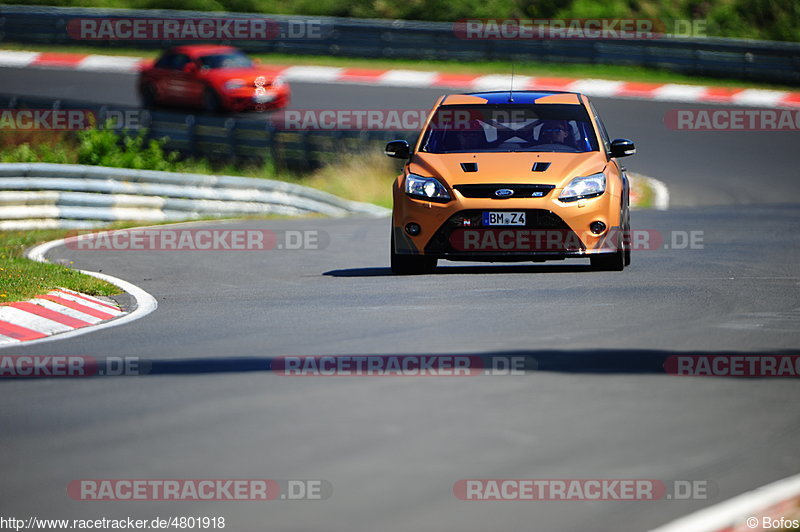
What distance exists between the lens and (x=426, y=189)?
12211 millimetres

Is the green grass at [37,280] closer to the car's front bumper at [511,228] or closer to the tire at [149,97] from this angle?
the car's front bumper at [511,228]

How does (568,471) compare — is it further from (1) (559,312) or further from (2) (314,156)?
(2) (314,156)

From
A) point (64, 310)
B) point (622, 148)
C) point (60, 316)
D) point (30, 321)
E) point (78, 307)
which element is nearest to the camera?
point (30, 321)

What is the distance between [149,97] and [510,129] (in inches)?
862

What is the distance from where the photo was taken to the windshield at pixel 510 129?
1280 centimetres

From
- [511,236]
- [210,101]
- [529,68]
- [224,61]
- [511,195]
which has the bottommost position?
[511,236]

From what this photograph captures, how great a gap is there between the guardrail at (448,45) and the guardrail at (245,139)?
10.4m

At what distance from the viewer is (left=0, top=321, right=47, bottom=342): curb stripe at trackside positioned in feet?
33.8

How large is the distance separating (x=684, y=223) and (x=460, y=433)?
1422 centimetres

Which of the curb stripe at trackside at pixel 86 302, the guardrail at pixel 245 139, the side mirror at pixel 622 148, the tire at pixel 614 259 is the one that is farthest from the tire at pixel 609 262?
the guardrail at pixel 245 139

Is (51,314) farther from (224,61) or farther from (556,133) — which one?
(224,61)

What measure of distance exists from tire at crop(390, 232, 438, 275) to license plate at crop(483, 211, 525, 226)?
45.1 inches

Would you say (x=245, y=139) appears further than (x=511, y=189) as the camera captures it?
Yes

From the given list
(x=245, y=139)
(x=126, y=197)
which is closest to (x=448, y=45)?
(x=245, y=139)
